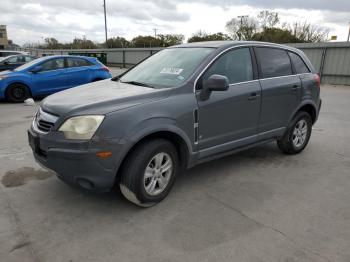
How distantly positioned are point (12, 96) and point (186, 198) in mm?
8152

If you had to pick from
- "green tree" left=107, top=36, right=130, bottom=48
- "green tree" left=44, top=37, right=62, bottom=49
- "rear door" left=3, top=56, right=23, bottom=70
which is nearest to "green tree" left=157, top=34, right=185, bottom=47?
"green tree" left=107, top=36, right=130, bottom=48

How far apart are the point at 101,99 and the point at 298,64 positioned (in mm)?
3244

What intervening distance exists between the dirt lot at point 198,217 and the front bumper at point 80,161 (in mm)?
435

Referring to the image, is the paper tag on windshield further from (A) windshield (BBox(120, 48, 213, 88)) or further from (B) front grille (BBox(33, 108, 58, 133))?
(B) front grille (BBox(33, 108, 58, 133))

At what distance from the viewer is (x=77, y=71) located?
10.3 m

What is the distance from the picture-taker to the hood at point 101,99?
2.99 m

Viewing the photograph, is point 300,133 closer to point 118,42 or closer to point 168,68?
point 168,68

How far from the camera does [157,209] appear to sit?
3.34 meters

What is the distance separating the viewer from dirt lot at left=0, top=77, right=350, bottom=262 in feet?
8.72

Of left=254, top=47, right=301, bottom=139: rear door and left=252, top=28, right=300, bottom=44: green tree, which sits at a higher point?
left=252, top=28, right=300, bottom=44: green tree

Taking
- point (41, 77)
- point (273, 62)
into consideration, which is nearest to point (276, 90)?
point (273, 62)

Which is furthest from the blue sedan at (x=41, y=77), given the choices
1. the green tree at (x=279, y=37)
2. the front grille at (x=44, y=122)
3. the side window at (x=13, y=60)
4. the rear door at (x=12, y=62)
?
the green tree at (x=279, y=37)

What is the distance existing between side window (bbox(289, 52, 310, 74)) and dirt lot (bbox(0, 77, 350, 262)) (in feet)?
4.65

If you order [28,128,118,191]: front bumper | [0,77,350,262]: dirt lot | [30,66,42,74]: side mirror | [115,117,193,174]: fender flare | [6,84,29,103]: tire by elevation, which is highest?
[30,66,42,74]: side mirror
